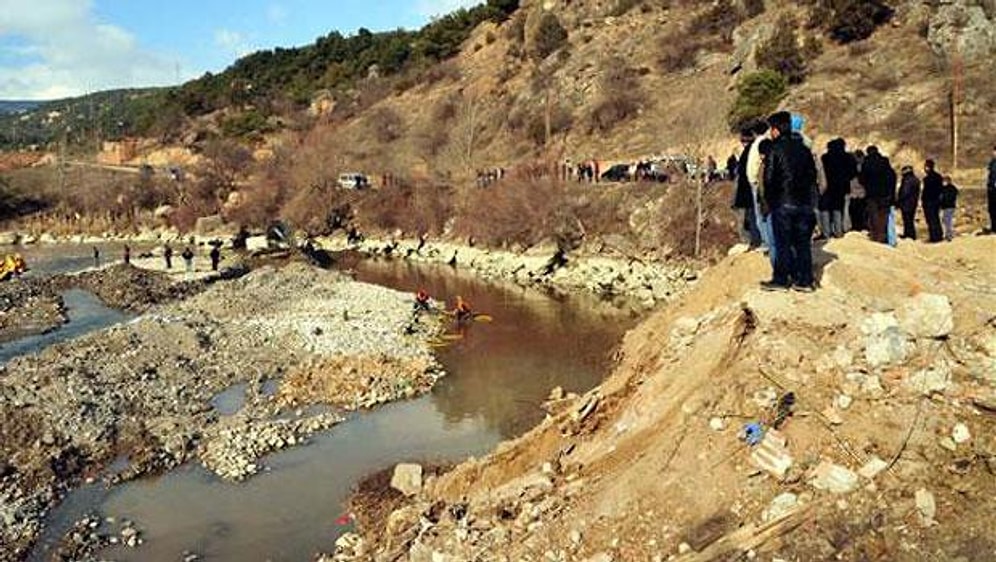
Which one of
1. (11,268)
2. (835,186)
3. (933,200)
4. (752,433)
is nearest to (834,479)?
(752,433)

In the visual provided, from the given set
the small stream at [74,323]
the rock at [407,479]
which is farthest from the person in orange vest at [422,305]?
the rock at [407,479]

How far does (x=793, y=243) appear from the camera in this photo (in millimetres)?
11023

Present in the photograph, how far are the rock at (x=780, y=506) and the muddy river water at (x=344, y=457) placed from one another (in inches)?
336

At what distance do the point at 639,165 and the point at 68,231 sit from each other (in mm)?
52307

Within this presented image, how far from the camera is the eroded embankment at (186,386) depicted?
1850 cm

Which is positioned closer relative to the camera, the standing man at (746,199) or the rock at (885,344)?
the rock at (885,344)

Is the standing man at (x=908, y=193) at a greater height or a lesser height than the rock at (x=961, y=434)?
greater

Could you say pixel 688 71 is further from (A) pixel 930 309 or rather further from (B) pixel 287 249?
(A) pixel 930 309

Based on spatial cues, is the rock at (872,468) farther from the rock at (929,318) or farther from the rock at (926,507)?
the rock at (929,318)

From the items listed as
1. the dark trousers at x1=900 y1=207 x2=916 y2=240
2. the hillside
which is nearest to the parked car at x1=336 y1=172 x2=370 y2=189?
the hillside

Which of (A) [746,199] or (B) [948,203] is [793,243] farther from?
(B) [948,203]

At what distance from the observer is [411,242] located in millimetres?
57250

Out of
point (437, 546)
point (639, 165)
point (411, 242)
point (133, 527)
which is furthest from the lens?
point (411, 242)

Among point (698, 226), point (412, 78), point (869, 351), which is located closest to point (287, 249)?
point (698, 226)
